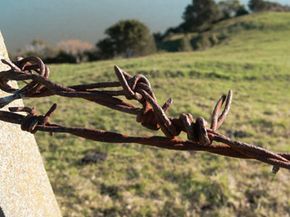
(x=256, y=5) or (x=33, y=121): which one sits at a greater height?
(x=33, y=121)

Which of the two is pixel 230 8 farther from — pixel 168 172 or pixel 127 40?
pixel 168 172

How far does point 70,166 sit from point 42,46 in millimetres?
28894

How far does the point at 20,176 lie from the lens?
1.63m

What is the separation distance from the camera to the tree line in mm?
32750

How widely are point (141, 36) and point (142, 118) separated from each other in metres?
39.2

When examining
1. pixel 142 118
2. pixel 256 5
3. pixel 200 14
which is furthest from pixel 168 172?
pixel 256 5

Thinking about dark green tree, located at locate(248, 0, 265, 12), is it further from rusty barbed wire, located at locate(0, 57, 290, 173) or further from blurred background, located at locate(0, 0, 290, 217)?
rusty barbed wire, located at locate(0, 57, 290, 173)

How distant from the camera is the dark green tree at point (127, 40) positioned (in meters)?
39.7

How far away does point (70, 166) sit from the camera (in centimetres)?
560

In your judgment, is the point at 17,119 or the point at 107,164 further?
the point at 107,164

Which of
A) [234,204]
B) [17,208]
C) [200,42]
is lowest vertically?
[200,42]

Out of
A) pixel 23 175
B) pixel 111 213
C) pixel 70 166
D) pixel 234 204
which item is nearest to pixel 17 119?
pixel 23 175

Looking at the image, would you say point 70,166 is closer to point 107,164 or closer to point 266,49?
point 107,164

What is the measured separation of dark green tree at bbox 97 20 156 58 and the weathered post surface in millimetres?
37479
